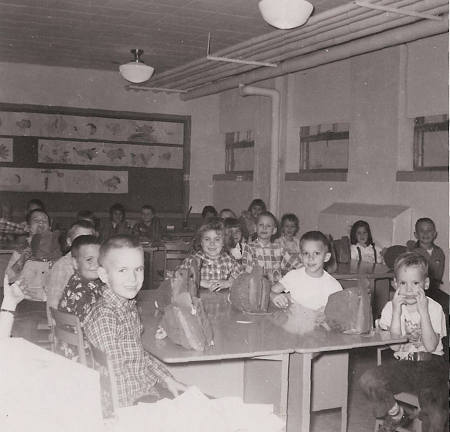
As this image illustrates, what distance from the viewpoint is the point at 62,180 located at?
9484 millimetres

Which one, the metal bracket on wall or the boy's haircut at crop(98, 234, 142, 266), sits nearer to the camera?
the boy's haircut at crop(98, 234, 142, 266)

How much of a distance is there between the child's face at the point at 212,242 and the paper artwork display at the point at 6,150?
582 centimetres

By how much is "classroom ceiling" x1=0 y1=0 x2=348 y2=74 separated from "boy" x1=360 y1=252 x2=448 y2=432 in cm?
341

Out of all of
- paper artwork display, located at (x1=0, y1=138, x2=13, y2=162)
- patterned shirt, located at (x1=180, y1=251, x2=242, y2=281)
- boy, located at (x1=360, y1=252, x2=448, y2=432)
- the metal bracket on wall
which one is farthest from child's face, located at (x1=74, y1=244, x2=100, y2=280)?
paper artwork display, located at (x1=0, y1=138, x2=13, y2=162)

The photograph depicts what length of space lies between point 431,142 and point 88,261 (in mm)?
4460

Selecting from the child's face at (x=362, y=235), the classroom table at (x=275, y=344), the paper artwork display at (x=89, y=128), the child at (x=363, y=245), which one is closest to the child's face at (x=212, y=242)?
the classroom table at (x=275, y=344)

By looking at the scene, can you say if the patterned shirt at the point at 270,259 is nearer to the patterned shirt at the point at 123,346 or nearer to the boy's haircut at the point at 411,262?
the boy's haircut at the point at 411,262

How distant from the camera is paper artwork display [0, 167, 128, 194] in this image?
364 inches

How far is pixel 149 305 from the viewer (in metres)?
3.42

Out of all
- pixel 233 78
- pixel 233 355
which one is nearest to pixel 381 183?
pixel 233 78

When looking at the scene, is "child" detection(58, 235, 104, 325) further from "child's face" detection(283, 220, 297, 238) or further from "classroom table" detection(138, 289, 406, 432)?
"child's face" detection(283, 220, 297, 238)

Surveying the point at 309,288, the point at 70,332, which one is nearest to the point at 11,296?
the point at 70,332

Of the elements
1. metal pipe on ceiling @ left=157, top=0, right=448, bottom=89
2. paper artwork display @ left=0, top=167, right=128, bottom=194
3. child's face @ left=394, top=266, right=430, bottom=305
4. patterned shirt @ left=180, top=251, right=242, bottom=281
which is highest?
metal pipe on ceiling @ left=157, top=0, right=448, bottom=89

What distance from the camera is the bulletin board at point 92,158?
30.4 ft
